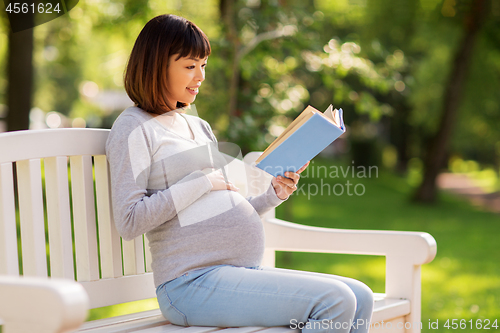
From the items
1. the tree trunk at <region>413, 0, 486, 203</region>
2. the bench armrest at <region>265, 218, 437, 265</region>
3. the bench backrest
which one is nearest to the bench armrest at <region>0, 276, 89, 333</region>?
the bench backrest

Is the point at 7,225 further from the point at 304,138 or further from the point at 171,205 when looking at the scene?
the point at 304,138

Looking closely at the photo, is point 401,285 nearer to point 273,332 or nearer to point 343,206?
point 273,332

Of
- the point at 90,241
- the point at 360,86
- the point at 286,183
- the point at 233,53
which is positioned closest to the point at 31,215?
the point at 90,241

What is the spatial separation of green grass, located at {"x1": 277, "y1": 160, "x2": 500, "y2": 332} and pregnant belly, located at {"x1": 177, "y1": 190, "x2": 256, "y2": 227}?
7.43 feet

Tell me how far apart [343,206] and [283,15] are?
7.42 m

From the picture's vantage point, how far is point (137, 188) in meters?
1.81

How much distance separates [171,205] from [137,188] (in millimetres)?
130

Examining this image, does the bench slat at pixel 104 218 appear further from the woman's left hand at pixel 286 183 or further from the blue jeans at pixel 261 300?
the woman's left hand at pixel 286 183

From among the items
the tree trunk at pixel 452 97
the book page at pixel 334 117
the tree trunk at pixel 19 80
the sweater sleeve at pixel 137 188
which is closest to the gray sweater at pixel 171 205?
the sweater sleeve at pixel 137 188

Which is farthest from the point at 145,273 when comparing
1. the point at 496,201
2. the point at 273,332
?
the point at 496,201

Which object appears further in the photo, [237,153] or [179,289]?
[237,153]

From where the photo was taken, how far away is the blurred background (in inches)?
151

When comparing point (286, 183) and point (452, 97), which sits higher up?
point (452, 97)

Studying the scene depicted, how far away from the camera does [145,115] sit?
6.51 ft
